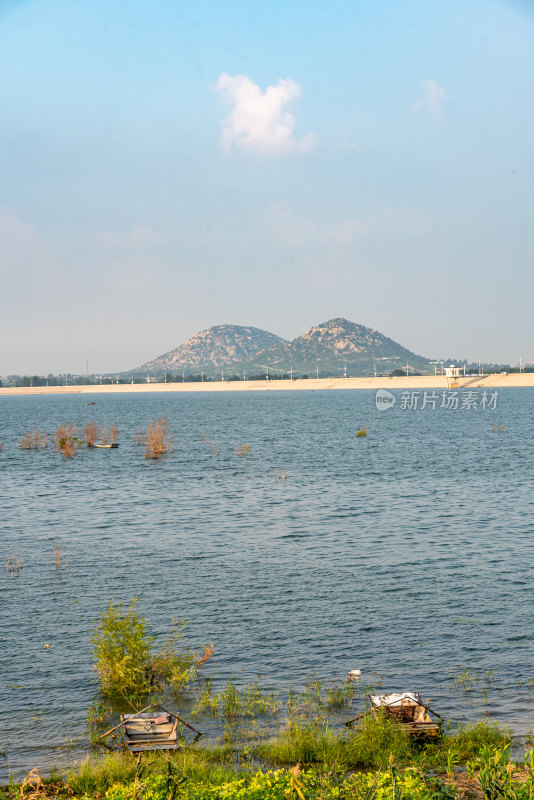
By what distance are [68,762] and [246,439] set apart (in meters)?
76.2

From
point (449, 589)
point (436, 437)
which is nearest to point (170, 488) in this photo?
point (449, 589)

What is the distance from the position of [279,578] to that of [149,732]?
41.8 feet

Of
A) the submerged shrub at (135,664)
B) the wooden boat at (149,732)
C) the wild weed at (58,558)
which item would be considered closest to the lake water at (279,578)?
the wild weed at (58,558)

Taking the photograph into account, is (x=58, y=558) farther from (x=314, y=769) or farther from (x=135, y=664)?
(x=314, y=769)

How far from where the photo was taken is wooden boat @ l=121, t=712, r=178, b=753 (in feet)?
42.1

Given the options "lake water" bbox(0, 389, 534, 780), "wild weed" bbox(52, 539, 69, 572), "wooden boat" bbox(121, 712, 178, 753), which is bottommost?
"lake water" bbox(0, 389, 534, 780)

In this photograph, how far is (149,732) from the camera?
522 inches

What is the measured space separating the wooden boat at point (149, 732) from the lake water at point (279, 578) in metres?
1.48

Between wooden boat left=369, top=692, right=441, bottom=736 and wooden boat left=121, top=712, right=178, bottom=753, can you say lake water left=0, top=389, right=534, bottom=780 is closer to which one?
wooden boat left=369, top=692, right=441, bottom=736

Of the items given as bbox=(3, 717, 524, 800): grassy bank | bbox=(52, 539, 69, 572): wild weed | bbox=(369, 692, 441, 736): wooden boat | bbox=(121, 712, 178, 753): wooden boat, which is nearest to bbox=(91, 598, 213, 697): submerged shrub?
bbox=(121, 712, 178, 753): wooden boat

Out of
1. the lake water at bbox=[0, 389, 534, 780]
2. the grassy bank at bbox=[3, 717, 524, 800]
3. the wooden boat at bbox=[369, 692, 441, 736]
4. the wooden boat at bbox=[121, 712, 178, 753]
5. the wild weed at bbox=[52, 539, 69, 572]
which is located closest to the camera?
the grassy bank at bbox=[3, 717, 524, 800]

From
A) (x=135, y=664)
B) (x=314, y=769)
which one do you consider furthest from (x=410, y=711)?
(x=135, y=664)

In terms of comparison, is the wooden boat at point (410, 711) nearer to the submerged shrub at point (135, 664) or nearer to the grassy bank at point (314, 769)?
the grassy bank at point (314, 769)

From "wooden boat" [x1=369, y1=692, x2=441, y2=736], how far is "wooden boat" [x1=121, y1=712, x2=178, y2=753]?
3.72 m
